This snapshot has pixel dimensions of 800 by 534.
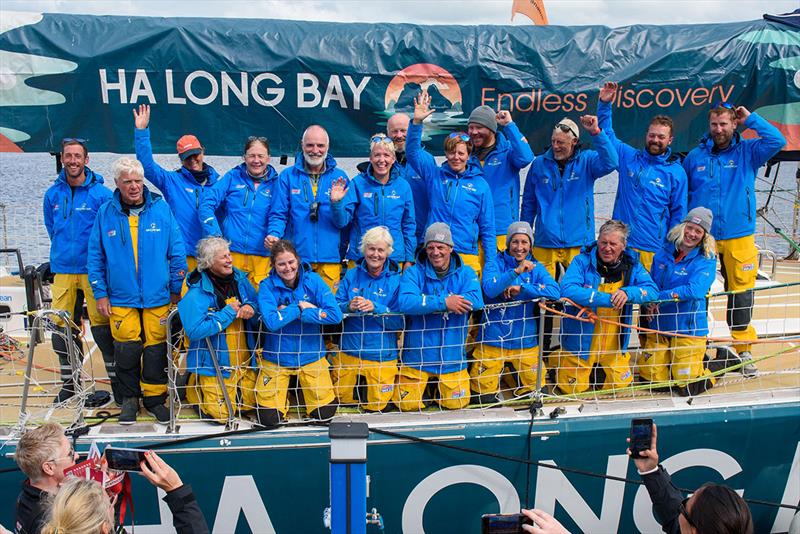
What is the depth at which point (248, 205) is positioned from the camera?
534cm

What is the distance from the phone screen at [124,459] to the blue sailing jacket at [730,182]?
4.52 m

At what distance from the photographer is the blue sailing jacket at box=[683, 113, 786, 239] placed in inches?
218

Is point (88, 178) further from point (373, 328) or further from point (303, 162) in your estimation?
point (373, 328)

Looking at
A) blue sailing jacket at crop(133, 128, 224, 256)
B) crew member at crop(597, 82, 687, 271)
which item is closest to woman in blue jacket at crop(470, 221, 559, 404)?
crew member at crop(597, 82, 687, 271)

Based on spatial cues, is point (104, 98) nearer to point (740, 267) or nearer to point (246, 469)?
point (246, 469)

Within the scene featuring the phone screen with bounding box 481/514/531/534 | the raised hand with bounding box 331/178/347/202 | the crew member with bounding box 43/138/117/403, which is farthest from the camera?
the raised hand with bounding box 331/178/347/202

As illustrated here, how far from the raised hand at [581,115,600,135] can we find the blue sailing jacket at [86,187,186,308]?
301 cm

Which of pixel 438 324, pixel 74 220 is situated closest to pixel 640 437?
pixel 438 324

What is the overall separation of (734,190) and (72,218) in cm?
487

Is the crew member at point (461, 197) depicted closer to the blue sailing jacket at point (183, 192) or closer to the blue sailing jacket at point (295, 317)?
the blue sailing jacket at point (295, 317)

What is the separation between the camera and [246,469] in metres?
4.47

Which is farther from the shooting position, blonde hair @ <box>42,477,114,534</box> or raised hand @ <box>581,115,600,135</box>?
raised hand @ <box>581,115,600,135</box>

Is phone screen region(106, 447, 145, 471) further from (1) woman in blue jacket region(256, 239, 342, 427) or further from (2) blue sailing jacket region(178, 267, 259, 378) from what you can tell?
(1) woman in blue jacket region(256, 239, 342, 427)

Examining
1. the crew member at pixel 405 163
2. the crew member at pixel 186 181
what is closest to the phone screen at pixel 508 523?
the crew member at pixel 405 163
